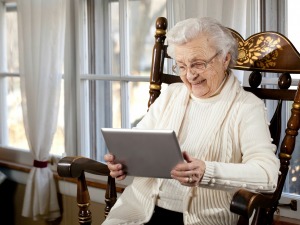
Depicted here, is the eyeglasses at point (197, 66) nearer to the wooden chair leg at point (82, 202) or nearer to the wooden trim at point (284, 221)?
the wooden chair leg at point (82, 202)

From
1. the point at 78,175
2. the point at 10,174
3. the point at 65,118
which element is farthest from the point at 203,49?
the point at 10,174

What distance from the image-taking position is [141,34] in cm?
277

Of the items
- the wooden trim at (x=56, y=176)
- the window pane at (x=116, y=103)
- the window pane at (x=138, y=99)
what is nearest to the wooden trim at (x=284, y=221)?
the wooden trim at (x=56, y=176)

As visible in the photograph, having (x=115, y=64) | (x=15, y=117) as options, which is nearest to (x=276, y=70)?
(x=115, y=64)

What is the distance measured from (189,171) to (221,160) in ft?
0.70

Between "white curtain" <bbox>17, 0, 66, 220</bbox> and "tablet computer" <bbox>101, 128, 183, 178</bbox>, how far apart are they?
1.27 m

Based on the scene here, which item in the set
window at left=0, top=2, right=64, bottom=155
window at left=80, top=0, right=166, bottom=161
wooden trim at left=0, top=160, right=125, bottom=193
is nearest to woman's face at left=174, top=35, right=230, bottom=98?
window at left=80, top=0, right=166, bottom=161

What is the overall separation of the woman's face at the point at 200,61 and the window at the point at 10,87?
181cm

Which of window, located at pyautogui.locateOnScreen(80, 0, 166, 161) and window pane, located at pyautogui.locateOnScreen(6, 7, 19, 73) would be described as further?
window pane, located at pyautogui.locateOnScreen(6, 7, 19, 73)

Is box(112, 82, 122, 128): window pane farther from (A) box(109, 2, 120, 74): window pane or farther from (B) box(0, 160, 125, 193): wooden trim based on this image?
(B) box(0, 160, 125, 193): wooden trim

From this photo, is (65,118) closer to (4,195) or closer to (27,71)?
(27,71)

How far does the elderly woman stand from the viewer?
1.65 meters

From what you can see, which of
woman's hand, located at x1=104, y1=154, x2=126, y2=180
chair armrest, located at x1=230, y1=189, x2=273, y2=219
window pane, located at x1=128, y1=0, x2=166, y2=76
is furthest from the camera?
window pane, located at x1=128, y1=0, x2=166, y2=76

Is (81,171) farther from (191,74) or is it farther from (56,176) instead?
(56,176)
